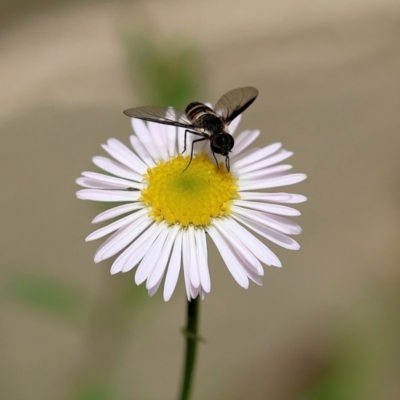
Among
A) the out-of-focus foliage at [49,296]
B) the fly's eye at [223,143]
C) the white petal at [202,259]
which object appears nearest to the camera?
the white petal at [202,259]

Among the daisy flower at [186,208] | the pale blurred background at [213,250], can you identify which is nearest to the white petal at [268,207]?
the daisy flower at [186,208]

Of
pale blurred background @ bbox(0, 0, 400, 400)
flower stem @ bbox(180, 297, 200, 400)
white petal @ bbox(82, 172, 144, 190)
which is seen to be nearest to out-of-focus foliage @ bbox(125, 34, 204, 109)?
pale blurred background @ bbox(0, 0, 400, 400)

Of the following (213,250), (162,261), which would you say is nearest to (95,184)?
(162,261)

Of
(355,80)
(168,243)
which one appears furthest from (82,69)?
(168,243)

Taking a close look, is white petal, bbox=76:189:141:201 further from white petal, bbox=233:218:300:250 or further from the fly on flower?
white petal, bbox=233:218:300:250

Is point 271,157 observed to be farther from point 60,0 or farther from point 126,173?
point 60,0

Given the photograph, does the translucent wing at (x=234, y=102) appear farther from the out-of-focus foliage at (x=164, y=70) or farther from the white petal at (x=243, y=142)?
the out-of-focus foliage at (x=164, y=70)

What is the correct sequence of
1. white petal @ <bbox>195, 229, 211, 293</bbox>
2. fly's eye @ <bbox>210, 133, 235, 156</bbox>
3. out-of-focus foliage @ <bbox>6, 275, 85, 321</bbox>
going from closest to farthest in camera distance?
white petal @ <bbox>195, 229, 211, 293</bbox> → fly's eye @ <bbox>210, 133, 235, 156</bbox> → out-of-focus foliage @ <bbox>6, 275, 85, 321</bbox>
